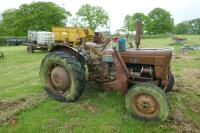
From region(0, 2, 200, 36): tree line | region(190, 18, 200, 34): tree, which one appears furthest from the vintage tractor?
region(190, 18, 200, 34): tree

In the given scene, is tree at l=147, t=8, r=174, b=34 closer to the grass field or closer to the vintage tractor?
the grass field

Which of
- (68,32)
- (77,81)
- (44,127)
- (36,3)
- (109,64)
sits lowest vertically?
(44,127)

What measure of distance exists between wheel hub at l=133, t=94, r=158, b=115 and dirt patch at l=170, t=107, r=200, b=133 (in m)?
0.41

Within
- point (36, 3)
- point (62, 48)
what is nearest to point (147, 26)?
point (36, 3)

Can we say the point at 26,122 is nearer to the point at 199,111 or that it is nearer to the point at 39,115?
the point at 39,115

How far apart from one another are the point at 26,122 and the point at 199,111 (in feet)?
11.0

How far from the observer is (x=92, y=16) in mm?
58375

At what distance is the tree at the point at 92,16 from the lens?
58.3 metres

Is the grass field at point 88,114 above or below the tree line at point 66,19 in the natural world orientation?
below

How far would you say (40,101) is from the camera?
17.6 ft

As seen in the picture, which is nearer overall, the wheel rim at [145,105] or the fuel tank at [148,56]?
the wheel rim at [145,105]

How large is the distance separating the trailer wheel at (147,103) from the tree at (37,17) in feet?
141

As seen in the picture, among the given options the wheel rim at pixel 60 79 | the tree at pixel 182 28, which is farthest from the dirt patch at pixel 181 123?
the tree at pixel 182 28

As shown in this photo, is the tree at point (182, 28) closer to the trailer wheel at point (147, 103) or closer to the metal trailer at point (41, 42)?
the metal trailer at point (41, 42)
